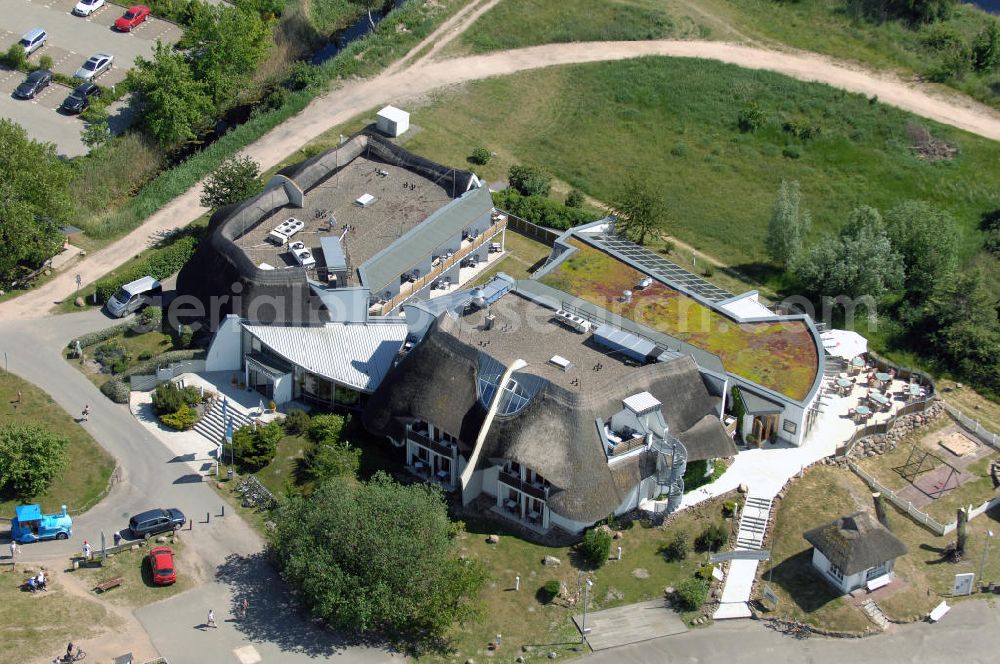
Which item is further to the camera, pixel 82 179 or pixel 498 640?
pixel 82 179

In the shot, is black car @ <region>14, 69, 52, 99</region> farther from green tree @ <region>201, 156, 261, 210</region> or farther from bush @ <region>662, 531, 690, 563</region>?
bush @ <region>662, 531, 690, 563</region>

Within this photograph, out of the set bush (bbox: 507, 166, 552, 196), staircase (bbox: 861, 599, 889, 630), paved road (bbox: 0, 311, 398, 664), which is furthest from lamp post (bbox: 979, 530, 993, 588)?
bush (bbox: 507, 166, 552, 196)

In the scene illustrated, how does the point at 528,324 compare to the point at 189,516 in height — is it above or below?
above

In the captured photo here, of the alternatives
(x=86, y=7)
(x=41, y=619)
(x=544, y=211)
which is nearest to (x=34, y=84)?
(x=86, y=7)

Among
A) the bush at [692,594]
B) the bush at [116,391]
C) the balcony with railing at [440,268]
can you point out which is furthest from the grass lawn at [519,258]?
the bush at [692,594]

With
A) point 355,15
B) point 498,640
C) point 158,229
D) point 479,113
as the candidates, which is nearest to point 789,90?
point 479,113

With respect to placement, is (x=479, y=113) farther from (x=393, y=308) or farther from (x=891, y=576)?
(x=891, y=576)
